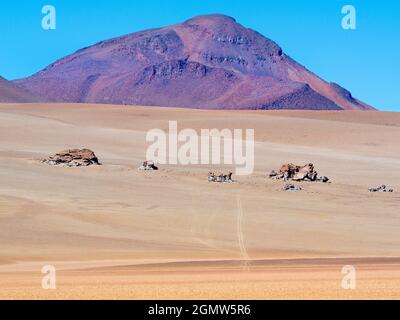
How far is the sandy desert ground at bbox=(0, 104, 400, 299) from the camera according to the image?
10.9 m

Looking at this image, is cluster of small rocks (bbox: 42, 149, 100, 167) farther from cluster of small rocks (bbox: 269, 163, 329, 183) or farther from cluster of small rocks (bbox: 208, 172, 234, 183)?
cluster of small rocks (bbox: 269, 163, 329, 183)

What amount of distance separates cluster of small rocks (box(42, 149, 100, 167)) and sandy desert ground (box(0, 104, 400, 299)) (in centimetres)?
44

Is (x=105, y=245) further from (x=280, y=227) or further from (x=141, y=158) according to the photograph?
(x=141, y=158)

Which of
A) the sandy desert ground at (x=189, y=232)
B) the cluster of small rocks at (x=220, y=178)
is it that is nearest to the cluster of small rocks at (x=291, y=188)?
the sandy desert ground at (x=189, y=232)

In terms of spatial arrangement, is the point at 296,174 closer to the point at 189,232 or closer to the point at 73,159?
the point at 73,159

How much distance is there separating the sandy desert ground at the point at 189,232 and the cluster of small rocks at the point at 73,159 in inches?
17.3

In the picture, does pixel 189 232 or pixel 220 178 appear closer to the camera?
pixel 189 232

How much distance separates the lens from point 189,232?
57.2ft

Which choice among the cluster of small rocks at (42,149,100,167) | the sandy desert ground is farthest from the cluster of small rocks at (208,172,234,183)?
the cluster of small rocks at (42,149,100,167)

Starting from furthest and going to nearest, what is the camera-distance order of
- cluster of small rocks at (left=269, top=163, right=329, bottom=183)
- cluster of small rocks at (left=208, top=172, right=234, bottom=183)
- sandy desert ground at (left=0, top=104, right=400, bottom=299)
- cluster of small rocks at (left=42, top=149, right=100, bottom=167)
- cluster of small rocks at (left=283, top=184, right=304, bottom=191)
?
1. cluster of small rocks at (left=42, top=149, right=100, bottom=167)
2. cluster of small rocks at (left=269, top=163, right=329, bottom=183)
3. cluster of small rocks at (left=208, top=172, right=234, bottom=183)
4. cluster of small rocks at (left=283, top=184, right=304, bottom=191)
5. sandy desert ground at (left=0, top=104, right=400, bottom=299)

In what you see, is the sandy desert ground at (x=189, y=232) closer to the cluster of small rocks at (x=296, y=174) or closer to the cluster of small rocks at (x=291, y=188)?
the cluster of small rocks at (x=291, y=188)

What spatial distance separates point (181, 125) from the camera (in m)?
59.4

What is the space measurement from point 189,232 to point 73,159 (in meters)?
11.0

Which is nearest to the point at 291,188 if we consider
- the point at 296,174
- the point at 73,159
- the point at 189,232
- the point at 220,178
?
the point at 296,174
